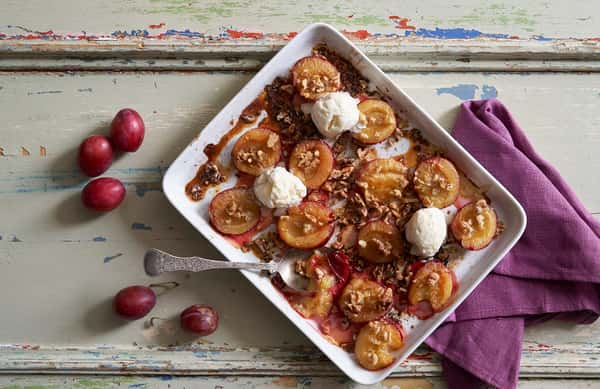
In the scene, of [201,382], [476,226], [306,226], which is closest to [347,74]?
[306,226]

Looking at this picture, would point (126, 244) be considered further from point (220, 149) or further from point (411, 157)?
point (411, 157)

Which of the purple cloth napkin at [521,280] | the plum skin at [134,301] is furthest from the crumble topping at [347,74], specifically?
the plum skin at [134,301]

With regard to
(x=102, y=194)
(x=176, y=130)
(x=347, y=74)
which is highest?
(x=347, y=74)

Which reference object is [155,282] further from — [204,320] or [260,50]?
[260,50]

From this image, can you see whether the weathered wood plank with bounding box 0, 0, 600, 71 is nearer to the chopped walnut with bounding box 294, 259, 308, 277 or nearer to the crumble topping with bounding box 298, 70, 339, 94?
the crumble topping with bounding box 298, 70, 339, 94

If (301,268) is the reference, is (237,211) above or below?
above
